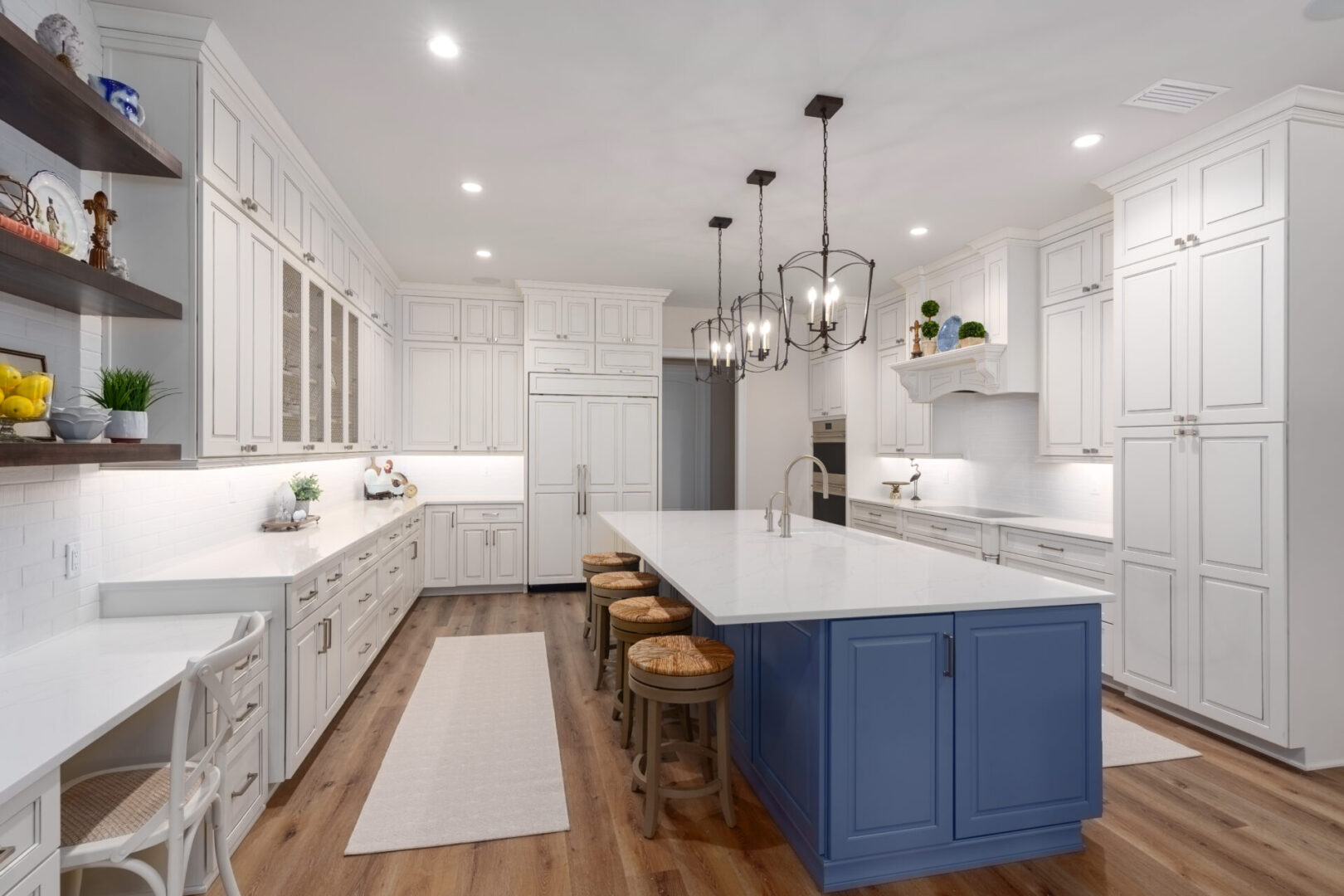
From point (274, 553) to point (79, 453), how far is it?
127cm

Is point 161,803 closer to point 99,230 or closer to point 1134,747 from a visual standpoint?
point 99,230

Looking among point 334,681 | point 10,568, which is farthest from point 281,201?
point 334,681

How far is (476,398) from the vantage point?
6.04 m

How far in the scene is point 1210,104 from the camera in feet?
9.16

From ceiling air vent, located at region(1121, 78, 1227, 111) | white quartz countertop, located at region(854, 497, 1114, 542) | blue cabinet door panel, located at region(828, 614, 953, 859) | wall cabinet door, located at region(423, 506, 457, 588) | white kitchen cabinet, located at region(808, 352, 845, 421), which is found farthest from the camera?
white kitchen cabinet, located at region(808, 352, 845, 421)

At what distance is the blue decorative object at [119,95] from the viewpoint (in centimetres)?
204

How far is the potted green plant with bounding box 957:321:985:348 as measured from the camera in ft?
15.0

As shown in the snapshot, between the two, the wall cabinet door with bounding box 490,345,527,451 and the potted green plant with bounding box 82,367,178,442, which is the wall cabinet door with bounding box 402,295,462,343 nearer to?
the wall cabinet door with bounding box 490,345,527,451

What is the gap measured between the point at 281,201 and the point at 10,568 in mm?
1916

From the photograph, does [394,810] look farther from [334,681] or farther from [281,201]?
[281,201]

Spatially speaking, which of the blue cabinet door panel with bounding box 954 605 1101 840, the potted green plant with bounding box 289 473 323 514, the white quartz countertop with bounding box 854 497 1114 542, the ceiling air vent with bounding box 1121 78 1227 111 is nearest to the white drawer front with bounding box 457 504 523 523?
the potted green plant with bounding box 289 473 323 514

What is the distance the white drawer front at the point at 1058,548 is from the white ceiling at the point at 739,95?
6.69ft

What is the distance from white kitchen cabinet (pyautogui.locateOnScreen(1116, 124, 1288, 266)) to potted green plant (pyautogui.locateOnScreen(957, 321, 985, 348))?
111 cm

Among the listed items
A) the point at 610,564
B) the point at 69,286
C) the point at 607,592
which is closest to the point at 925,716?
the point at 607,592
